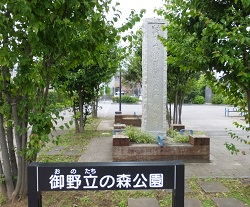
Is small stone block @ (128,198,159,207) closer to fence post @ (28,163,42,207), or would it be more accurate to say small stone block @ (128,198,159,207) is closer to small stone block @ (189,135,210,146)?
fence post @ (28,163,42,207)

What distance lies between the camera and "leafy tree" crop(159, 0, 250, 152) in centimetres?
358

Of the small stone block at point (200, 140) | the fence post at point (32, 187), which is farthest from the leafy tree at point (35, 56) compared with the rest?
the small stone block at point (200, 140)

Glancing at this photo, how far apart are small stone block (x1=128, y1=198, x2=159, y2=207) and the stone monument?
11.4ft

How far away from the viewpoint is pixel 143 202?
416 centimetres

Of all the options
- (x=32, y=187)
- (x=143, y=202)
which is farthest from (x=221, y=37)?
(x=32, y=187)

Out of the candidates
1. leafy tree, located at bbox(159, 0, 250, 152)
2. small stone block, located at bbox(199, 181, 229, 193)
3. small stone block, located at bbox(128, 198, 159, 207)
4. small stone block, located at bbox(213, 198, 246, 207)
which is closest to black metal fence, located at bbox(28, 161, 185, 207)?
small stone block, located at bbox(128, 198, 159, 207)

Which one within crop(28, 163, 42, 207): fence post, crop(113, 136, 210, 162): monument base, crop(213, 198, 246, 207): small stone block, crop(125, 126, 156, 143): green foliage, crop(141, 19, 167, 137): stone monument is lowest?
crop(213, 198, 246, 207): small stone block

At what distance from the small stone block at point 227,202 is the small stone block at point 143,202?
0.91 metres

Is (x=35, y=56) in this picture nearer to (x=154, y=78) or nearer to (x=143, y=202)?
(x=143, y=202)

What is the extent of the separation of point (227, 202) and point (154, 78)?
4062 millimetres

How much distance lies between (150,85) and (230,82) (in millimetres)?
3353

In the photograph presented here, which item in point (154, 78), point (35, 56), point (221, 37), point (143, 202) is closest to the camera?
point (221, 37)

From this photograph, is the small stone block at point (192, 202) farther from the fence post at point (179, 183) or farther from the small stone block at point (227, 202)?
the fence post at point (179, 183)

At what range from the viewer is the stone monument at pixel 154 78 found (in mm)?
7516
